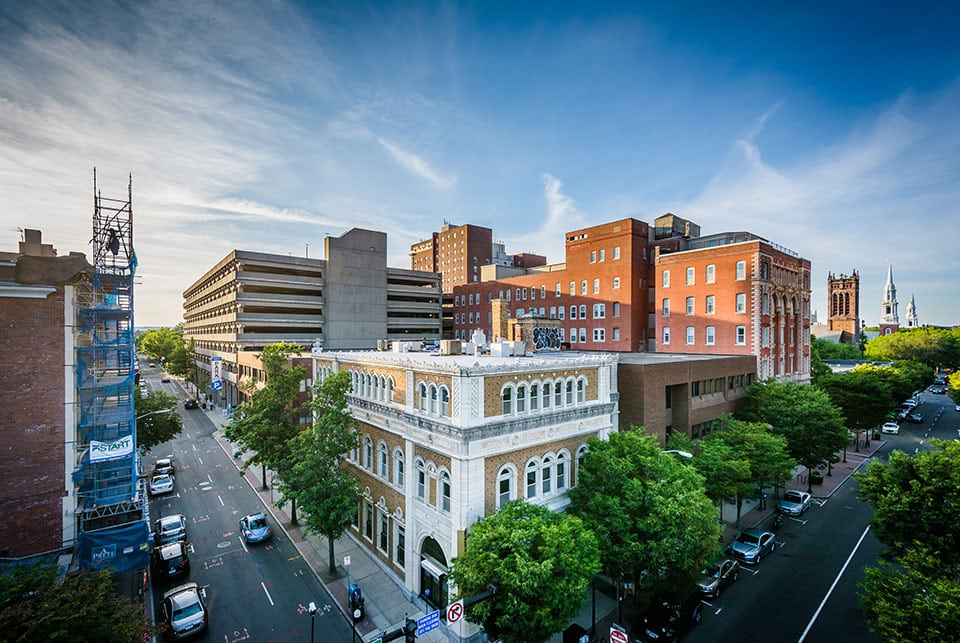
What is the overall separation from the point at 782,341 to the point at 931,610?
130 feet

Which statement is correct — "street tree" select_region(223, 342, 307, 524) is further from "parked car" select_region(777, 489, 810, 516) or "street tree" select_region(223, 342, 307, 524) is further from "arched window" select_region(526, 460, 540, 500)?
"parked car" select_region(777, 489, 810, 516)

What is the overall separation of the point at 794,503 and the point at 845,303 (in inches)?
5437

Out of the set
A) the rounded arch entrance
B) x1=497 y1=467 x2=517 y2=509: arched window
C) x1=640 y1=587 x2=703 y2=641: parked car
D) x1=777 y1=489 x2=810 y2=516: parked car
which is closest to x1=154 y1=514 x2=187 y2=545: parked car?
the rounded arch entrance

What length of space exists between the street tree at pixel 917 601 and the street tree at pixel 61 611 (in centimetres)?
2688

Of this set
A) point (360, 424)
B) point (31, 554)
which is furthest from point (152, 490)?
point (360, 424)

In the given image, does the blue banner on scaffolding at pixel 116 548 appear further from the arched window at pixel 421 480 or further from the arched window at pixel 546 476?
the arched window at pixel 546 476

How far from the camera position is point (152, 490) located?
36625 millimetres

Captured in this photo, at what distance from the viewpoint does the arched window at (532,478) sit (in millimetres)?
22594

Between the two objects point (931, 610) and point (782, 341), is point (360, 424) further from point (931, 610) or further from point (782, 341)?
point (782, 341)

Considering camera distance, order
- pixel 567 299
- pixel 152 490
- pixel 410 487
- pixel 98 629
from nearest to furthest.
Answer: pixel 98 629
pixel 410 487
pixel 152 490
pixel 567 299

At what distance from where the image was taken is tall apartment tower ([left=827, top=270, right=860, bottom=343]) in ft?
436

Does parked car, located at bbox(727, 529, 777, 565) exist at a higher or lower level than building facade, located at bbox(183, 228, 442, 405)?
lower

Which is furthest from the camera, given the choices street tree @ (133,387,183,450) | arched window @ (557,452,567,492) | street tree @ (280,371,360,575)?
street tree @ (133,387,183,450)

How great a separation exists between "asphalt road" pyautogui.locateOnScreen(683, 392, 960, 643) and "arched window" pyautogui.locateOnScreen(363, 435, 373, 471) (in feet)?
64.7
